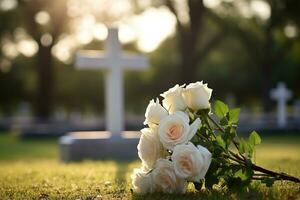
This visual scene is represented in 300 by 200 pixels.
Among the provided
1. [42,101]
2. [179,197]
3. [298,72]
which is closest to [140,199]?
[179,197]

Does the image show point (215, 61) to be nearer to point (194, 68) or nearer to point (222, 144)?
point (194, 68)

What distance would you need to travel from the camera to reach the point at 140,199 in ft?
13.8

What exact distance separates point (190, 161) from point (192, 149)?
0.09m

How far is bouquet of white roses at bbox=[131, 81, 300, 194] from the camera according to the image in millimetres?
4160

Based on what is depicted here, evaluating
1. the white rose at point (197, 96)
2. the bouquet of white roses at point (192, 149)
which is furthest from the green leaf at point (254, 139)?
the white rose at point (197, 96)

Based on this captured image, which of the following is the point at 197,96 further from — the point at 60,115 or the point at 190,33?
the point at 60,115

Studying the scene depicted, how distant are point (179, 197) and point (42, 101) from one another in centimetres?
2400

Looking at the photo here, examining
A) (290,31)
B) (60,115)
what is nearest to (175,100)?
(290,31)

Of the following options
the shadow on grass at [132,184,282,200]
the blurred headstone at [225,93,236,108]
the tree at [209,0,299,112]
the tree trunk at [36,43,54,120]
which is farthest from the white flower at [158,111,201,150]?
the blurred headstone at [225,93,236,108]

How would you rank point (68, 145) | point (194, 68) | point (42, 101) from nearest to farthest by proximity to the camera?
point (68, 145) < point (194, 68) < point (42, 101)

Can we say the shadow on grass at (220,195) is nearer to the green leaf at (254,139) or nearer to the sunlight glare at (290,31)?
the green leaf at (254,139)

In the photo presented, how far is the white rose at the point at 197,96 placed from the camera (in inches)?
174

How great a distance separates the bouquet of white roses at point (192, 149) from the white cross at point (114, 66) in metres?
7.66

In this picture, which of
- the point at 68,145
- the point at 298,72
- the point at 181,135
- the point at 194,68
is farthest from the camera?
the point at 298,72
